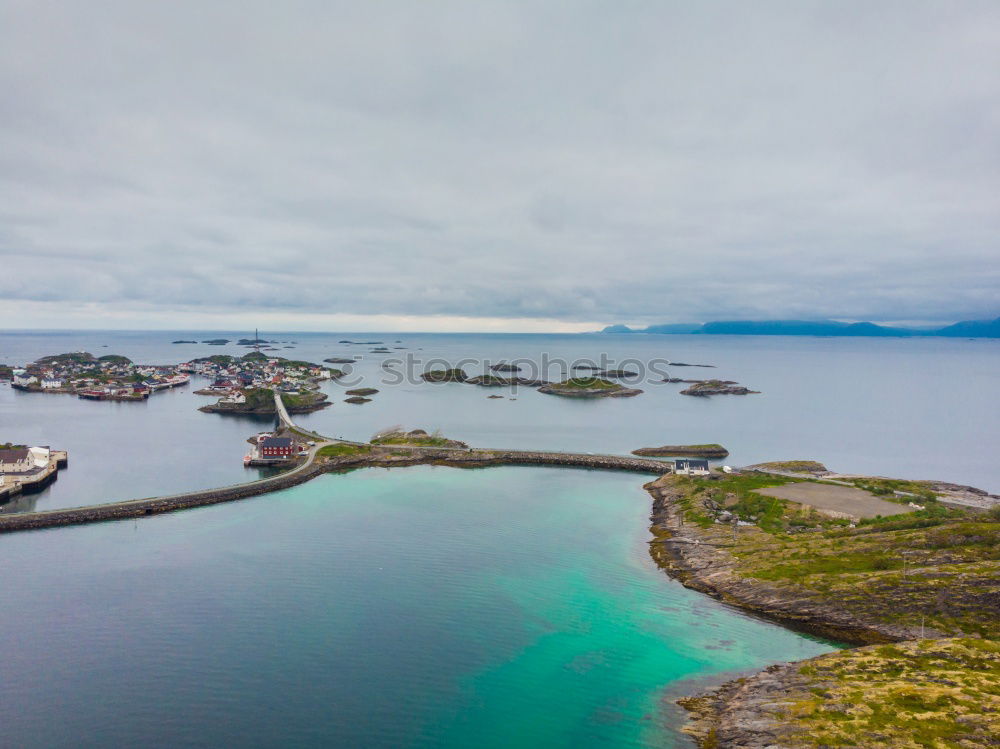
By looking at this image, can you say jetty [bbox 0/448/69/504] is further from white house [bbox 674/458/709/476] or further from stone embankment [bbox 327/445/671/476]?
white house [bbox 674/458/709/476]

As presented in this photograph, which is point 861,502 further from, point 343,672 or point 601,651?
point 343,672

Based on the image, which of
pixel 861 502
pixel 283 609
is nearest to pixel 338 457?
pixel 283 609

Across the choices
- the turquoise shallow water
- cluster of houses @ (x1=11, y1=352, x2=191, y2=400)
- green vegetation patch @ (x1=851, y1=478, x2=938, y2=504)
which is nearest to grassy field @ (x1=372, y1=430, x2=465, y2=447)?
the turquoise shallow water

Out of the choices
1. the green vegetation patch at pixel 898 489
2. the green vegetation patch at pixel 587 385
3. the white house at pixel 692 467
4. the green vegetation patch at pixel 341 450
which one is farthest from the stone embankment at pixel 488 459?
the green vegetation patch at pixel 587 385

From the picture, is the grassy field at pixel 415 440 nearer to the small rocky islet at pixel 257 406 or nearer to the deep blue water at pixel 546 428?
the deep blue water at pixel 546 428

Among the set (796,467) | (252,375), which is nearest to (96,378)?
(252,375)

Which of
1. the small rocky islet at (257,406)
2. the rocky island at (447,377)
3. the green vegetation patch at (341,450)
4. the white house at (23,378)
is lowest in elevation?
the green vegetation patch at (341,450)

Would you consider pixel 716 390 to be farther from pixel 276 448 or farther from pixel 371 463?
pixel 276 448
